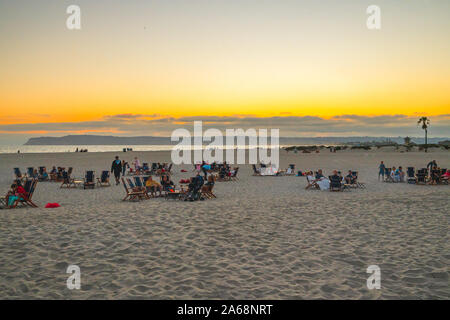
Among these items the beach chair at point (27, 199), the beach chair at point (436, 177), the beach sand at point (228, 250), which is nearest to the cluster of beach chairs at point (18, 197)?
the beach chair at point (27, 199)

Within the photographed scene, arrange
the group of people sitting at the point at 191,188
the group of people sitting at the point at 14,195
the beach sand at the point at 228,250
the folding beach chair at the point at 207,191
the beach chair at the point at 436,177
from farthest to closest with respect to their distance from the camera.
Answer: the beach chair at the point at 436,177 < the folding beach chair at the point at 207,191 < the group of people sitting at the point at 191,188 < the group of people sitting at the point at 14,195 < the beach sand at the point at 228,250

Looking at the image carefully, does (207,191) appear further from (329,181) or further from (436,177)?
(436,177)

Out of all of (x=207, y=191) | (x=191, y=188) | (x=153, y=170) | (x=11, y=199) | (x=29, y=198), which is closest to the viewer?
(x=11, y=199)

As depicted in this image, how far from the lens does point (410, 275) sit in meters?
5.43

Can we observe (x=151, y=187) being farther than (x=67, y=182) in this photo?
No

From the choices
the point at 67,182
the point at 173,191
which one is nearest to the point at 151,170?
the point at 67,182

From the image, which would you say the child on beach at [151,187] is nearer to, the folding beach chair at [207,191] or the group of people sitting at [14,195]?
the folding beach chair at [207,191]

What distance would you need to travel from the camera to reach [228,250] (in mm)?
6793

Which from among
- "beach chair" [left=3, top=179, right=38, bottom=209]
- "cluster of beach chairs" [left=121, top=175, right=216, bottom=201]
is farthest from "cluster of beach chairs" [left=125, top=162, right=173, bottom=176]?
"beach chair" [left=3, top=179, right=38, bottom=209]

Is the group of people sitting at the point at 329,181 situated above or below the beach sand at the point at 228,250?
above

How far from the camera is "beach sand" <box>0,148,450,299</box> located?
501cm

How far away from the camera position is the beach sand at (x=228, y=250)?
16.4 ft
